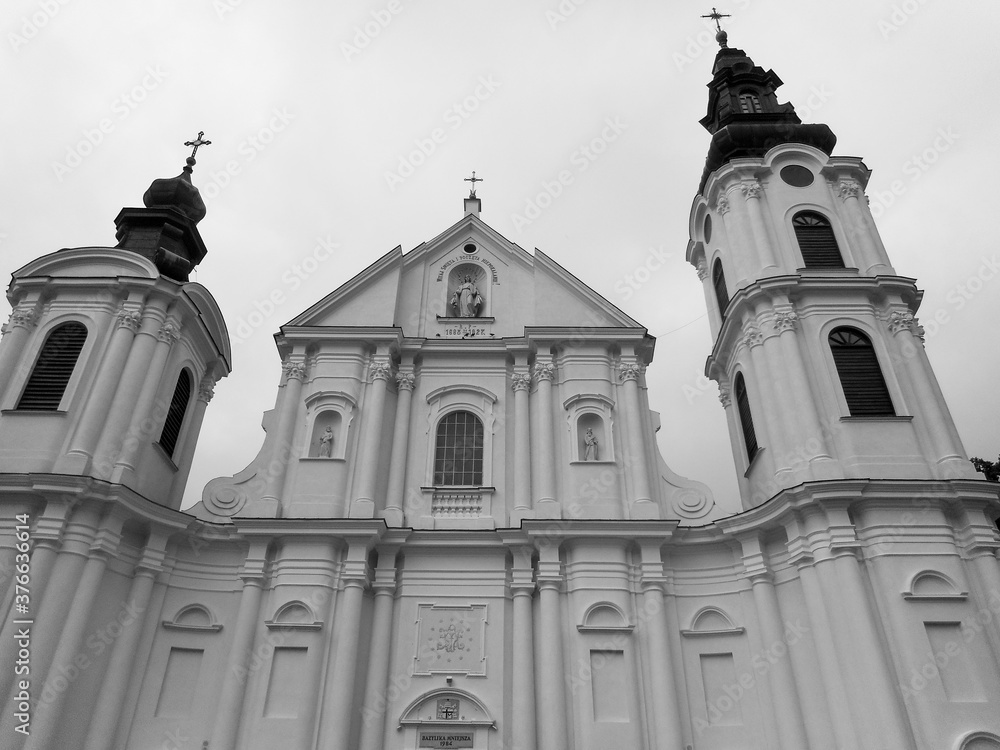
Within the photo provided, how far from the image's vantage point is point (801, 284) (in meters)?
15.9

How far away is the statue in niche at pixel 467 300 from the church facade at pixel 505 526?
0.76 ft

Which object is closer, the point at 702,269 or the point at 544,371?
the point at 544,371

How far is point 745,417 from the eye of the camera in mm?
16781

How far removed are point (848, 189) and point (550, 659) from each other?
1267 cm

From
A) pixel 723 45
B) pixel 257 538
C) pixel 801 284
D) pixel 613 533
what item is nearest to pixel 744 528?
pixel 613 533

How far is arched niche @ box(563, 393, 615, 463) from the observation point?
52.1 ft

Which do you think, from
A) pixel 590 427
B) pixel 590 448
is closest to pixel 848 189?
pixel 590 427

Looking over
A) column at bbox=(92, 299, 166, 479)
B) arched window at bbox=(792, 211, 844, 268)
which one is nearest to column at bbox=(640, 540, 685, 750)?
arched window at bbox=(792, 211, 844, 268)

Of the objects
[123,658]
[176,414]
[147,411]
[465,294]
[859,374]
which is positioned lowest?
[123,658]

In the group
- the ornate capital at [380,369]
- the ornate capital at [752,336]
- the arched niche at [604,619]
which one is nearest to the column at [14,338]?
the ornate capital at [380,369]

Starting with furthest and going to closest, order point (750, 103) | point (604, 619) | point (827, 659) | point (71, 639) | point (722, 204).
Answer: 1. point (750, 103)
2. point (722, 204)
3. point (604, 619)
4. point (71, 639)
5. point (827, 659)

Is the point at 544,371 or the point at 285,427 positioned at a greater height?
the point at 544,371

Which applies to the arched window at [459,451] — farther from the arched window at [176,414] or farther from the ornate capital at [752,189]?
the ornate capital at [752,189]

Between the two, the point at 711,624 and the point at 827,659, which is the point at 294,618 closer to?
the point at 711,624
